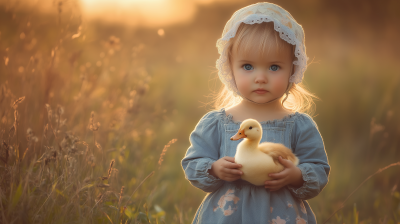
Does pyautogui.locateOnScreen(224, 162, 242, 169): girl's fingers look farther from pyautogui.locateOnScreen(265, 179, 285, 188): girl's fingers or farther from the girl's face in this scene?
the girl's face

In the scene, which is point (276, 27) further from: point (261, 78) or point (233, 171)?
point (233, 171)

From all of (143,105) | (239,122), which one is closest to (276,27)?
(239,122)

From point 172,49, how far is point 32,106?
335 centimetres

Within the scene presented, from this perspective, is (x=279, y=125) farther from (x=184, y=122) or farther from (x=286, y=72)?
(x=184, y=122)

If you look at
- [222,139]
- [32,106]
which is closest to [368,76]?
[222,139]

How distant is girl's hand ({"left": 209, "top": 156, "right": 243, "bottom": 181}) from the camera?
1708 mm

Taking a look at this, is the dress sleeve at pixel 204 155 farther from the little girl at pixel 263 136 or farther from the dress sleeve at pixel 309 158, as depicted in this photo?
the dress sleeve at pixel 309 158

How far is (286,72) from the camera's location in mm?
1925

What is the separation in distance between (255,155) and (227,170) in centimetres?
17

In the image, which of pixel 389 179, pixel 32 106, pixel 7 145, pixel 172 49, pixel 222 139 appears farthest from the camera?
pixel 172 49

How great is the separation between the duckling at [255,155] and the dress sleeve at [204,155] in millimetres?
242

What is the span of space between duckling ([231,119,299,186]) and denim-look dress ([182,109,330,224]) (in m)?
0.18

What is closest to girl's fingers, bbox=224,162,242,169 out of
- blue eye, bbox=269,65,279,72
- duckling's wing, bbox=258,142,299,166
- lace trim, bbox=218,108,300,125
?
duckling's wing, bbox=258,142,299,166

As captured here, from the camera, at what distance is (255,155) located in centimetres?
167
